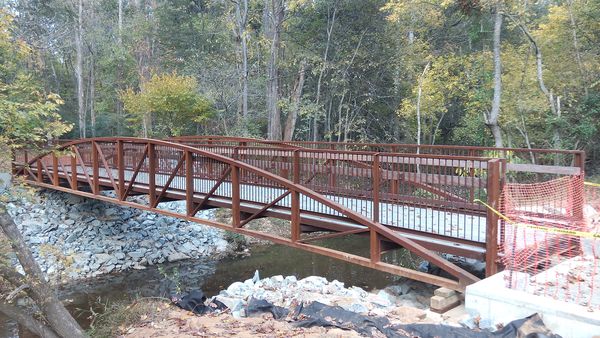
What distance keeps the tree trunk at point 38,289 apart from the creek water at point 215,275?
3.90 metres

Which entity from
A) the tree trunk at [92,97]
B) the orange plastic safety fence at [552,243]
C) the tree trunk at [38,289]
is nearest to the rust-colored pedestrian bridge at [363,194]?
the orange plastic safety fence at [552,243]

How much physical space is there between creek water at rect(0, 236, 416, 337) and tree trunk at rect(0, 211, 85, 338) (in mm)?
3897

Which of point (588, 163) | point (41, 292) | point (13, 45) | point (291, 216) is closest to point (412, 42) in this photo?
point (588, 163)

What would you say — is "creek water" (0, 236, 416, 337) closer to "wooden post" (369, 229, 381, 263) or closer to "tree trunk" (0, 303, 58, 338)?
"wooden post" (369, 229, 381, 263)

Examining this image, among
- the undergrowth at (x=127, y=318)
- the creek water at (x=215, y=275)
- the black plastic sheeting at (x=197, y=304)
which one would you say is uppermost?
the black plastic sheeting at (x=197, y=304)

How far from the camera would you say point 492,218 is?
5512 mm

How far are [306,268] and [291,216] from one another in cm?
521

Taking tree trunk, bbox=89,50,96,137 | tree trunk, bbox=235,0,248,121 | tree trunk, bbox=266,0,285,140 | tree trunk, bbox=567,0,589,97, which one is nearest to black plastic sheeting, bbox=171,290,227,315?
tree trunk, bbox=266,0,285,140

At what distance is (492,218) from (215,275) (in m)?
8.36

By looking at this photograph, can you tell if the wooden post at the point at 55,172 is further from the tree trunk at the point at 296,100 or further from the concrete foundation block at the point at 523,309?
→ the concrete foundation block at the point at 523,309

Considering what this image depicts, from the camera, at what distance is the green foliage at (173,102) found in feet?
64.2

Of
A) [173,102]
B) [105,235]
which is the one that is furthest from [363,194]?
[173,102]

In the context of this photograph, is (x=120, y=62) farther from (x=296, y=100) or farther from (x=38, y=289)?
(x=38, y=289)

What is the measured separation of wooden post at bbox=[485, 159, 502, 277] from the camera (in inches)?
216
